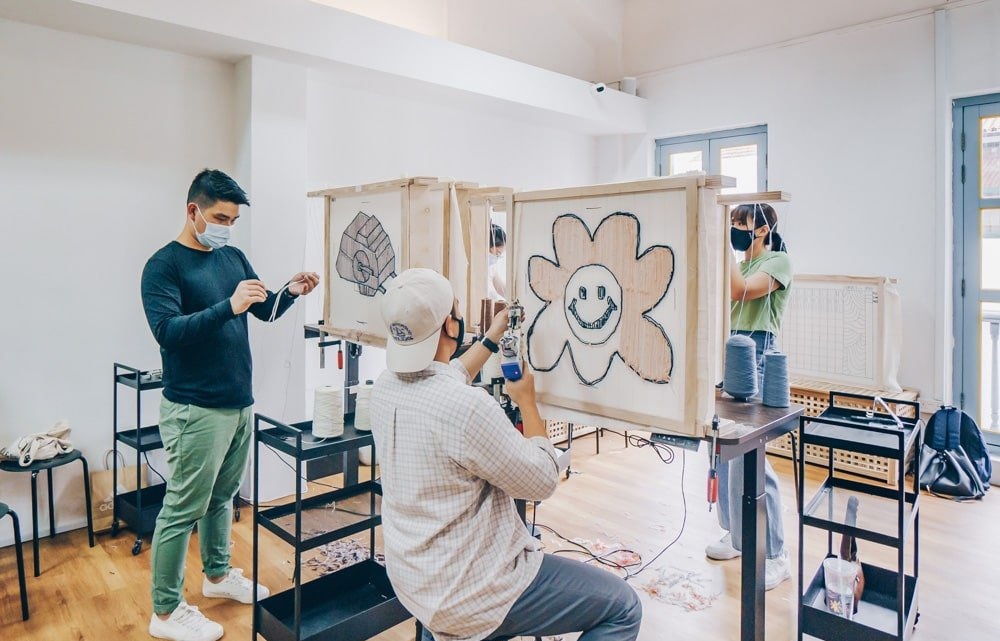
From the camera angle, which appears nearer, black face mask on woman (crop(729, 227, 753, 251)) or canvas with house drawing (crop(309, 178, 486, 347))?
canvas with house drawing (crop(309, 178, 486, 347))

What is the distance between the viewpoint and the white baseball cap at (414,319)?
4.43ft

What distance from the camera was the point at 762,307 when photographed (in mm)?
2473

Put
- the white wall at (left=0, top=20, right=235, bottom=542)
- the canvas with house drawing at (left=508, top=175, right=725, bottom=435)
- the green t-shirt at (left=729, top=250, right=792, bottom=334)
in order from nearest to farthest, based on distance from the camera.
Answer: the canvas with house drawing at (left=508, top=175, right=725, bottom=435)
the green t-shirt at (left=729, top=250, right=792, bottom=334)
the white wall at (left=0, top=20, right=235, bottom=542)

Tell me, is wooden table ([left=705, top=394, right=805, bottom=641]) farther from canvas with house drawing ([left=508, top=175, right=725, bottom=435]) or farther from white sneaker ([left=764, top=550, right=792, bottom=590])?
white sneaker ([left=764, top=550, right=792, bottom=590])

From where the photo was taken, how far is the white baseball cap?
4.43 ft


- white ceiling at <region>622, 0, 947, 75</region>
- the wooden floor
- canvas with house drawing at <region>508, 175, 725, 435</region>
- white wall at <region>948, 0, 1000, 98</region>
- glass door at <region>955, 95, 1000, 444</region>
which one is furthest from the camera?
white ceiling at <region>622, 0, 947, 75</region>

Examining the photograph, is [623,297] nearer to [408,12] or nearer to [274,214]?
[274,214]

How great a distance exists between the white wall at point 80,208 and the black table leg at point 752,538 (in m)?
2.68

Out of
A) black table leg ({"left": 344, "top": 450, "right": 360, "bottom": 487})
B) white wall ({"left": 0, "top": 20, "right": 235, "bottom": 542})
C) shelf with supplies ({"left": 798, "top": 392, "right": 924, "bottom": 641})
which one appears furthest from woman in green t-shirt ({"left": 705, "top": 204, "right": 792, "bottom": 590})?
white wall ({"left": 0, "top": 20, "right": 235, "bottom": 542})

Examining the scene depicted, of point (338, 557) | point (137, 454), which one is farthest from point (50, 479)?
point (338, 557)

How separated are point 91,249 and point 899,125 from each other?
14.0ft

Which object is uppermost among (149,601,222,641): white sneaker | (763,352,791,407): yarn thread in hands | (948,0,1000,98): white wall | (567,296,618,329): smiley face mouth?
(948,0,1000,98): white wall

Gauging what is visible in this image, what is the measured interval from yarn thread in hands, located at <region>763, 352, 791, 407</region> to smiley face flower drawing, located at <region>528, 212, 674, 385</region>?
53cm

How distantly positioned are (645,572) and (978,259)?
2663mm
